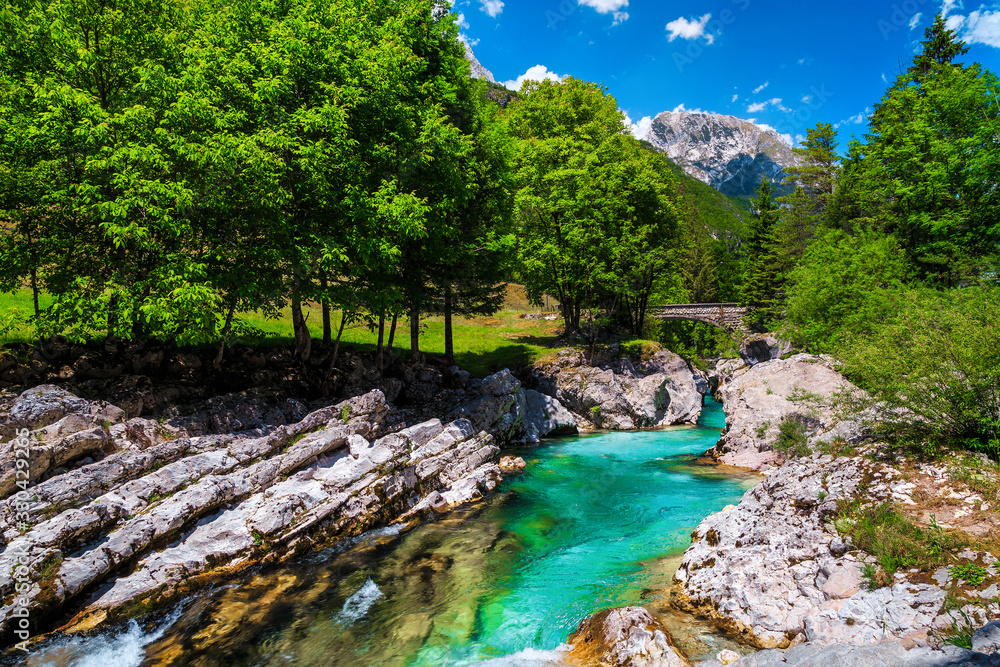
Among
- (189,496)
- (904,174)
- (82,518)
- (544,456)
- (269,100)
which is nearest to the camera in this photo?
(82,518)

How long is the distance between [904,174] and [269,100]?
98.2ft

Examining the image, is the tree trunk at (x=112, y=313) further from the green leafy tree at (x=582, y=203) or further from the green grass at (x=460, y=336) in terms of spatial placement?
the green leafy tree at (x=582, y=203)

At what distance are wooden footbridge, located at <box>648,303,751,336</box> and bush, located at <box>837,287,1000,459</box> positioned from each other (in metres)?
39.1

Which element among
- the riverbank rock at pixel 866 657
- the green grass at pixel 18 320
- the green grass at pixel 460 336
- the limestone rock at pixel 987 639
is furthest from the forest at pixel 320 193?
the riverbank rock at pixel 866 657

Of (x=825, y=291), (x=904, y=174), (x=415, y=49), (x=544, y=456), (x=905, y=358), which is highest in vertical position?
(x=415, y=49)

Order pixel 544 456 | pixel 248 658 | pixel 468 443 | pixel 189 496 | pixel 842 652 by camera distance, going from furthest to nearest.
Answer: pixel 544 456 < pixel 468 443 < pixel 189 496 < pixel 248 658 < pixel 842 652

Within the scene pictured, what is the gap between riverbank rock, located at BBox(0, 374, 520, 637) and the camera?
28.9 ft

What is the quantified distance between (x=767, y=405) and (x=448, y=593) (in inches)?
671

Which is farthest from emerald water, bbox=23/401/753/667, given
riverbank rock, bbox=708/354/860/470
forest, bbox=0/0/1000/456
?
forest, bbox=0/0/1000/456

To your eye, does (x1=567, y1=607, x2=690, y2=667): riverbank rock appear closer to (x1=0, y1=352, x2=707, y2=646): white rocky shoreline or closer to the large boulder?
(x1=0, y1=352, x2=707, y2=646): white rocky shoreline

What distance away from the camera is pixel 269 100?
50.2 ft

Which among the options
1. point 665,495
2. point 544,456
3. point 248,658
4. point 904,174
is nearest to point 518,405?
point 544,456

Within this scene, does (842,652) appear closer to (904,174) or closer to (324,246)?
(324,246)

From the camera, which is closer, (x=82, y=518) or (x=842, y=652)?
(x=842, y=652)
